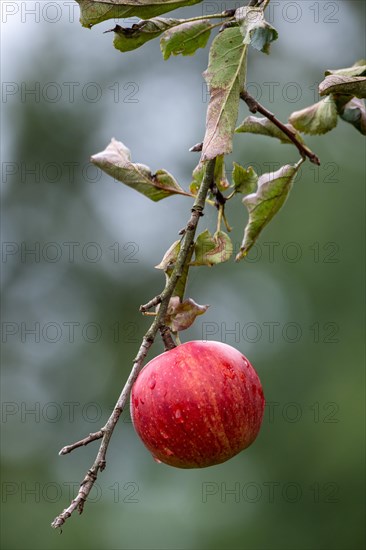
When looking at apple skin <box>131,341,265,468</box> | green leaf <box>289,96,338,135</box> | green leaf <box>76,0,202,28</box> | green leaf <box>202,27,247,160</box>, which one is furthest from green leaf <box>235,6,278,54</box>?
apple skin <box>131,341,265,468</box>

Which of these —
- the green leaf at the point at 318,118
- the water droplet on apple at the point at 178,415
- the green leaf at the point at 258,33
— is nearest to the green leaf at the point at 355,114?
the green leaf at the point at 318,118

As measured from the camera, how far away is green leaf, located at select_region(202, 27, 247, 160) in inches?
48.7

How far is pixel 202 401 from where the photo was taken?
133 centimetres

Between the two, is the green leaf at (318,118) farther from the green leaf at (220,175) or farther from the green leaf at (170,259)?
the green leaf at (170,259)

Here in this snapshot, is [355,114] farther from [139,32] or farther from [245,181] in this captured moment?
[139,32]

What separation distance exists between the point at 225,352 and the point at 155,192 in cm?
34

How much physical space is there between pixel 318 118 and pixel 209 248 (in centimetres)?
A: 39

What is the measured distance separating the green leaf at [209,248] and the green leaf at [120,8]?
362 millimetres

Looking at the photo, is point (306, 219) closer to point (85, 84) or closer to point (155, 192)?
point (85, 84)

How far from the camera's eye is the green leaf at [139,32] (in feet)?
4.53

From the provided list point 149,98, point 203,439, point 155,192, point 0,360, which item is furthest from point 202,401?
point 149,98

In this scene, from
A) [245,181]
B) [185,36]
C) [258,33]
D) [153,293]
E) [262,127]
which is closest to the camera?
[258,33]

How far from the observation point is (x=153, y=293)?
7.57m

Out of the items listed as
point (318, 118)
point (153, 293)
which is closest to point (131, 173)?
point (318, 118)
